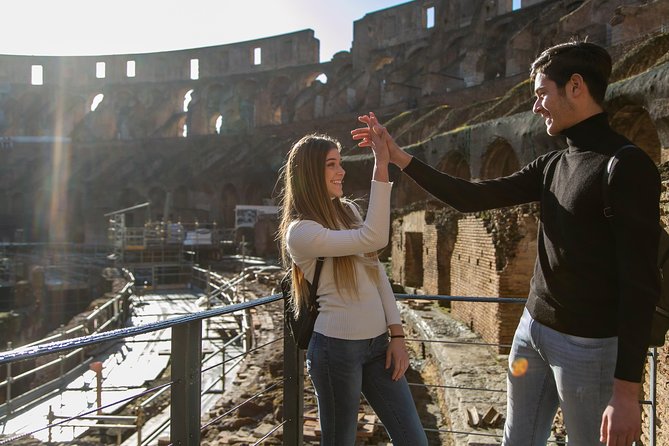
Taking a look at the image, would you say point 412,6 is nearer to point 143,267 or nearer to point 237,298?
point 143,267

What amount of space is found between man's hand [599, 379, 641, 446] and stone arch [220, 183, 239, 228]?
3602 centimetres

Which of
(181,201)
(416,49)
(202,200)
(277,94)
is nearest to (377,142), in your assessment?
(202,200)

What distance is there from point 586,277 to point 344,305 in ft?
2.79

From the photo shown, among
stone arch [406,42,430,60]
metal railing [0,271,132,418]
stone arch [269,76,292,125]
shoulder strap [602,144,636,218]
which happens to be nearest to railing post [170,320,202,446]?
shoulder strap [602,144,636,218]

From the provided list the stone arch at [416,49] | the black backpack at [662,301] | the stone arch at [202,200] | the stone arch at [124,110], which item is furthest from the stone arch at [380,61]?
the black backpack at [662,301]

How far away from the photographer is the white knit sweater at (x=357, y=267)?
2035mm

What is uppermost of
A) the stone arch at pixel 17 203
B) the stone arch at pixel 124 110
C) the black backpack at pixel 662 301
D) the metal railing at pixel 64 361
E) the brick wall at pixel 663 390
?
the stone arch at pixel 124 110

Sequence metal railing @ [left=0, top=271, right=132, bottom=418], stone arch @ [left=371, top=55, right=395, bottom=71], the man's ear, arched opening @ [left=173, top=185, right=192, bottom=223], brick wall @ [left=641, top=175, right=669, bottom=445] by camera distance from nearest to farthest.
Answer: the man's ear < brick wall @ [left=641, top=175, right=669, bottom=445] < metal railing @ [left=0, top=271, right=132, bottom=418] < arched opening @ [left=173, top=185, right=192, bottom=223] < stone arch @ [left=371, top=55, right=395, bottom=71]

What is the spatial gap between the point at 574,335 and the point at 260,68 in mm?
52683

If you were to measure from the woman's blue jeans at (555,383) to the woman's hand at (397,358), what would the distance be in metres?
0.39

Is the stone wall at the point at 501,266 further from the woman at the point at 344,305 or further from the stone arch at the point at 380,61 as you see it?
the stone arch at the point at 380,61

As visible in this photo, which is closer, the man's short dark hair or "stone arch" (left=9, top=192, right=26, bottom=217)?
the man's short dark hair

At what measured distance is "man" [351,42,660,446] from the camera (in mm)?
1552

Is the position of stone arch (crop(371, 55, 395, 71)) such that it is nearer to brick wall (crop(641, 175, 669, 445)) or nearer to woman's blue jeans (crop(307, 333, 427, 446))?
brick wall (crop(641, 175, 669, 445))
